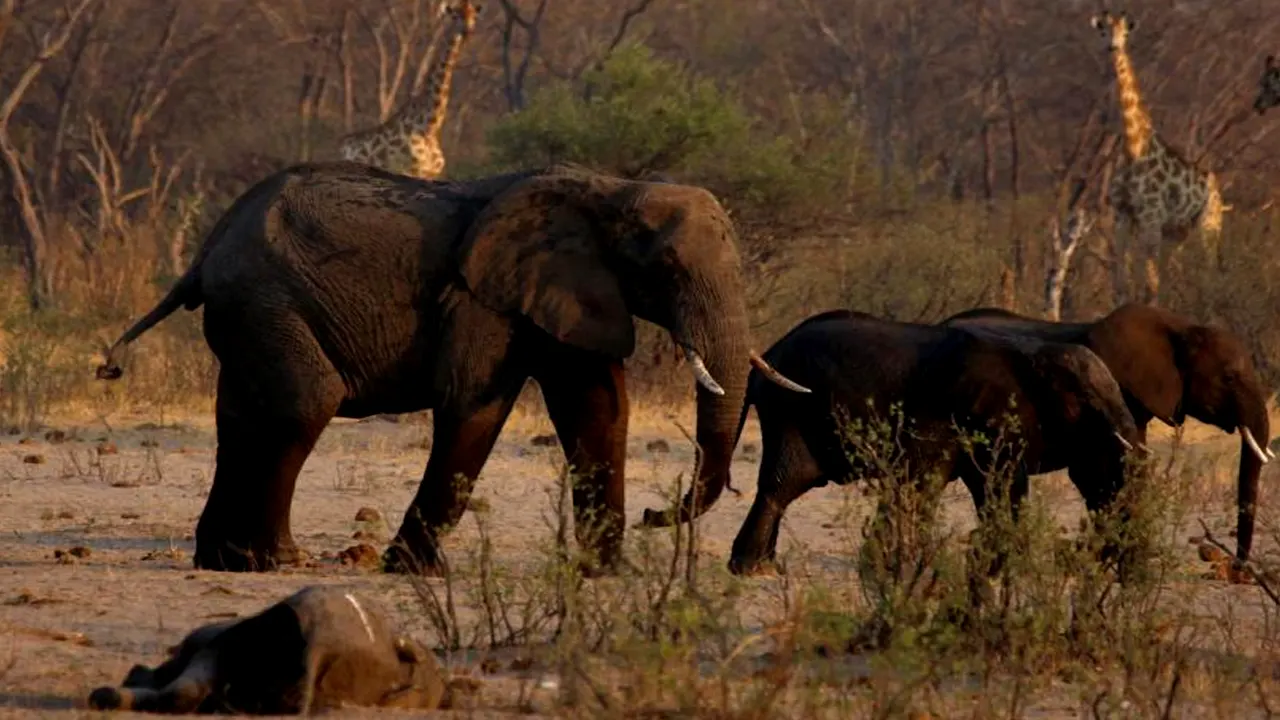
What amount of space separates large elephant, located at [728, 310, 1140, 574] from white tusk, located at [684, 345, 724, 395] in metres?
0.52

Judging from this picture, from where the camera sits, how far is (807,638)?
591 cm

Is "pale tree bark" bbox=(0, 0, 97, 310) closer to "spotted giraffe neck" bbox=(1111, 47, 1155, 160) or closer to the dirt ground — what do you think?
the dirt ground

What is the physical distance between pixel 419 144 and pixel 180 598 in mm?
14191

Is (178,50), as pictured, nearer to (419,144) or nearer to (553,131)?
(419,144)

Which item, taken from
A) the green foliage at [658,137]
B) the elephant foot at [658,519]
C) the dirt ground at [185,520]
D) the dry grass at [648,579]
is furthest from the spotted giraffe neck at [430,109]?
the elephant foot at [658,519]

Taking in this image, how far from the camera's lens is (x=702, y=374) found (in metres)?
9.10

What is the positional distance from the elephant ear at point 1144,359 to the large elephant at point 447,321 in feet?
6.09

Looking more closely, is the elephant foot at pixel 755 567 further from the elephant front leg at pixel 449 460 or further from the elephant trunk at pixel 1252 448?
the elephant trunk at pixel 1252 448

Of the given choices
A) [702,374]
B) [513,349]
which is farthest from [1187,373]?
[513,349]

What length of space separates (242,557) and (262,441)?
429 millimetres

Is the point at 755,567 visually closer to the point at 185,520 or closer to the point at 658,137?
the point at 185,520

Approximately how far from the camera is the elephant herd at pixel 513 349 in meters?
9.28

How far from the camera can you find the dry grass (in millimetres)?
6270

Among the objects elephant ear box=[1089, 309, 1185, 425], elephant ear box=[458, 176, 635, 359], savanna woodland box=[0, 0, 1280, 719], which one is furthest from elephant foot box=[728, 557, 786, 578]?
elephant ear box=[1089, 309, 1185, 425]
